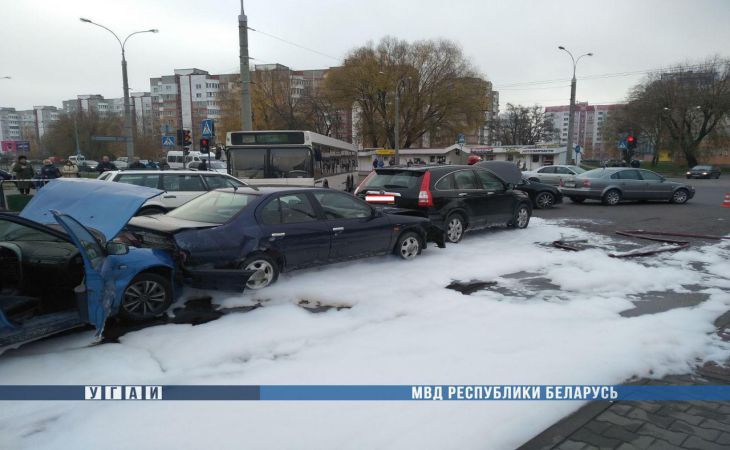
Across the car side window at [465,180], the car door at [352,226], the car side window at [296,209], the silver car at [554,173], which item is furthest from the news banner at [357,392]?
the silver car at [554,173]

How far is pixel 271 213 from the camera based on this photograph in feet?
20.7

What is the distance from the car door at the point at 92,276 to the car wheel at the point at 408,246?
4.67m

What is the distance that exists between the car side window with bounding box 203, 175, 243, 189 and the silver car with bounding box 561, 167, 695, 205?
500 inches

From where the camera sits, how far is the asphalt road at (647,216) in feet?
40.3

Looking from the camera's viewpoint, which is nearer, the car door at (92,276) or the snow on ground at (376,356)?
the snow on ground at (376,356)

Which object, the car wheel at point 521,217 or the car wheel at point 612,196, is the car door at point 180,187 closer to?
the car wheel at point 521,217

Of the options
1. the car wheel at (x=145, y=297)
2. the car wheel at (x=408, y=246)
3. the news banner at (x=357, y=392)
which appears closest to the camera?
the news banner at (x=357, y=392)

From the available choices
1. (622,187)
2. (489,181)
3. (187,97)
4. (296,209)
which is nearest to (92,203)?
(296,209)

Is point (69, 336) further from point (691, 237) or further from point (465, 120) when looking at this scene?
point (465, 120)

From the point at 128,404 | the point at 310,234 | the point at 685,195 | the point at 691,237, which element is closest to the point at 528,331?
the point at 310,234

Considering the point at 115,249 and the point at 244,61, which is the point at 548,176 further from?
the point at 115,249

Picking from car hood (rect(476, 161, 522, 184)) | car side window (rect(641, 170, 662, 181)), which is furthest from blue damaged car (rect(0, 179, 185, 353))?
car side window (rect(641, 170, 662, 181))

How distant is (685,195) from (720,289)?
1419 cm

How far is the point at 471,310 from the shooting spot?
5.46 metres
